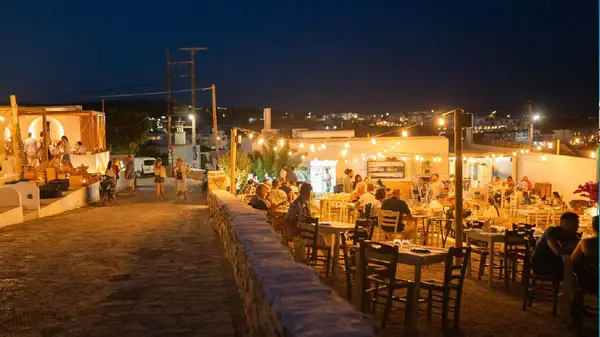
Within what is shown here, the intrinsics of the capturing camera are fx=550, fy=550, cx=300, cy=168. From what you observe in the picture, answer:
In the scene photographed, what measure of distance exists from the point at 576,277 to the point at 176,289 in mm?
4602

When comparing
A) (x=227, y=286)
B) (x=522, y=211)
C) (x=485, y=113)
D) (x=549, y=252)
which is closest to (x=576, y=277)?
(x=549, y=252)

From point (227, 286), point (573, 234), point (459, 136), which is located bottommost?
point (227, 286)

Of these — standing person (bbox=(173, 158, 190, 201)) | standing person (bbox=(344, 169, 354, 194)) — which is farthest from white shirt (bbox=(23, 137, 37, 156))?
standing person (bbox=(344, 169, 354, 194))

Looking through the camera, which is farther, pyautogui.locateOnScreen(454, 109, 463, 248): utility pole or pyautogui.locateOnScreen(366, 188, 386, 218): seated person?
pyautogui.locateOnScreen(366, 188, 386, 218): seated person

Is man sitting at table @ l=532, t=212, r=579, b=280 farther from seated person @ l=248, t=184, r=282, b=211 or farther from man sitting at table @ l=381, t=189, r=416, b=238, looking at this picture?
seated person @ l=248, t=184, r=282, b=211

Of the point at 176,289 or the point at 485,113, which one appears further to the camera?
the point at 485,113

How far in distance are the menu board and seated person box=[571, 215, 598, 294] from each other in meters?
14.3

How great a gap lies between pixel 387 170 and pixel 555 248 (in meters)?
14.2

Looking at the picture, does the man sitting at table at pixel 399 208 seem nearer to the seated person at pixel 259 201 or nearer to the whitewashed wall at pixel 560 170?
the seated person at pixel 259 201

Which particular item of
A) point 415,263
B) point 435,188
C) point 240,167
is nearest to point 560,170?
point 435,188

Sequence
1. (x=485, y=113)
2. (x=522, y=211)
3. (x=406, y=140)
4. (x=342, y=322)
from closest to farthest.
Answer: (x=342, y=322) → (x=522, y=211) → (x=406, y=140) → (x=485, y=113)

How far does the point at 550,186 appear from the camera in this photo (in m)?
18.0

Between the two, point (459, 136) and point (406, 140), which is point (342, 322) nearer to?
point (459, 136)

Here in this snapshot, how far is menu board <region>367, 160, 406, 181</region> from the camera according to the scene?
2073 centimetres
